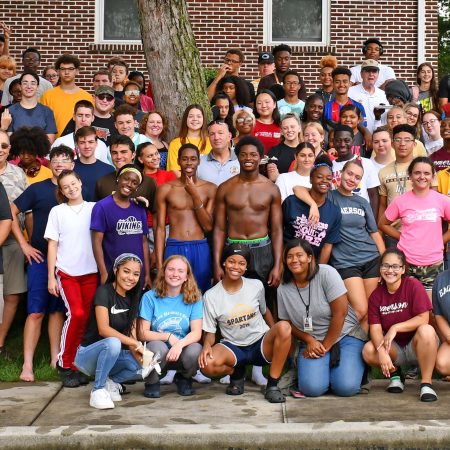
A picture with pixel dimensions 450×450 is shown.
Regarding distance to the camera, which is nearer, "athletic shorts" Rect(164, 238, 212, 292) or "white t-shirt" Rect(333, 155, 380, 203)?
"athletic shorts" Rect(164, 238, 212, 292)

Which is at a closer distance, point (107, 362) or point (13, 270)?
point (107, 362)

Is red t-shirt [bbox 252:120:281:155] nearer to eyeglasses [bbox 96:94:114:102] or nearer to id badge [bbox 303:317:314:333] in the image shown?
eyeglasses [bbox 96:94:114:102]

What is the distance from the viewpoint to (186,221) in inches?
336

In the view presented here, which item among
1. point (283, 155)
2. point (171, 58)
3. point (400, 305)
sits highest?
point (171, 58)

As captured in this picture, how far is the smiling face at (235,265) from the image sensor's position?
308 inches

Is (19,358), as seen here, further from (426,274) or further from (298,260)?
(426,274)

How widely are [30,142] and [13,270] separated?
127cm

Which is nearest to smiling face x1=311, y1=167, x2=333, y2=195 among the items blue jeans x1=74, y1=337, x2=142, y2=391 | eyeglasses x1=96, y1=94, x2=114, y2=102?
blue jeans x1=74, y1=337, x2=142, y2=391

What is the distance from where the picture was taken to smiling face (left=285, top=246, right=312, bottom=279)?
304 inches

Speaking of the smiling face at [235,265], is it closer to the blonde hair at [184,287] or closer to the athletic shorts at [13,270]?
the blonde hair at [184,287]

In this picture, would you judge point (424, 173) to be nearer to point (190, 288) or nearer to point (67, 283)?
point (190, 288)

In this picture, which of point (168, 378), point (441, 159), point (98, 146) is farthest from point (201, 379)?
point (441, 159)

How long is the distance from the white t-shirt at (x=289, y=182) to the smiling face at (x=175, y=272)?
4.91ft

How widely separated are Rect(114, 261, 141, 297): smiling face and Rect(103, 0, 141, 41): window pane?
30.5ft
